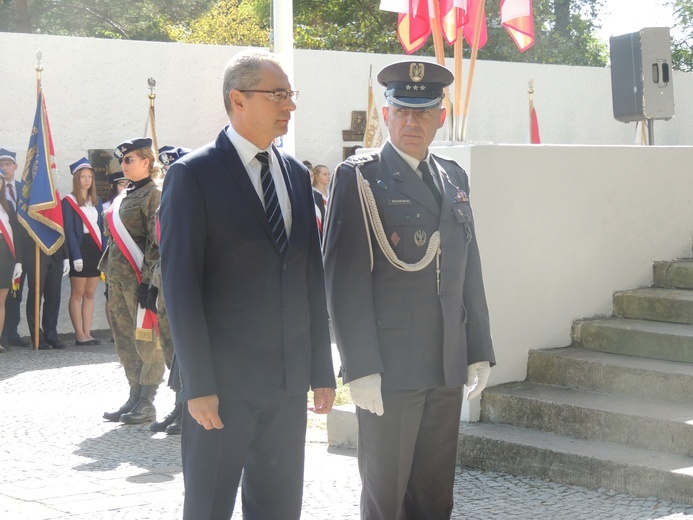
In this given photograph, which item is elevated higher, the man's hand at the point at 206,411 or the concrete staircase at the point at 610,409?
the man's hand at the point at 206,411

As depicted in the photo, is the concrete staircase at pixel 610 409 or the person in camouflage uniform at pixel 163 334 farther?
the person in camouflage uniform at pixel 163 334

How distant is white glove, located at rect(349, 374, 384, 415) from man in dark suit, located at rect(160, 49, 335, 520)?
1.01 feet

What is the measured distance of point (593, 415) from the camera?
6086 mm

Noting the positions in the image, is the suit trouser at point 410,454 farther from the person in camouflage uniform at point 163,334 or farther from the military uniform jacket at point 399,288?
the person in camouflage uniform at point 163,334

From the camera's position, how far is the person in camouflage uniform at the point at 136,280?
7625 mm

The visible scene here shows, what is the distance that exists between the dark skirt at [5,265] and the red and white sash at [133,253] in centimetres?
449

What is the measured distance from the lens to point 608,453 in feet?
19.0

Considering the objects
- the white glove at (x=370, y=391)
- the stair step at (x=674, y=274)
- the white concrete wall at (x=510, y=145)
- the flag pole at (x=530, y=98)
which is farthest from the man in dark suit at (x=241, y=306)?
the flag pole at (x=530, y=98)

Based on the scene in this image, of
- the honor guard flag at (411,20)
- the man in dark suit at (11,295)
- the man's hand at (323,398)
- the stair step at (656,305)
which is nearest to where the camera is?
the man's hand at (323,398)

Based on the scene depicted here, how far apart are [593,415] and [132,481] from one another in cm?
264

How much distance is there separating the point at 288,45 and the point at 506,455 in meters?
6.08

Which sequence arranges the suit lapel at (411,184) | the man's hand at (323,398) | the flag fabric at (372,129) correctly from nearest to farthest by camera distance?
the man's hand at (323,398), the suit lapel at (411,184), the flag fabric at (372,129)

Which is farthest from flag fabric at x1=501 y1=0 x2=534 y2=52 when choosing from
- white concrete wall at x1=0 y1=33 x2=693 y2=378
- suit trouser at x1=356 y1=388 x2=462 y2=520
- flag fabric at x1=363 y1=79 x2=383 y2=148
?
suit trouser at x1=356 y1=388 x2=462 y2=520

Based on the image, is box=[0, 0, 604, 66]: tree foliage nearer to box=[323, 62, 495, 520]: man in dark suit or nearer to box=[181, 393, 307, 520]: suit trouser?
box=[323, 62, 495, 520]: man in dark suit
